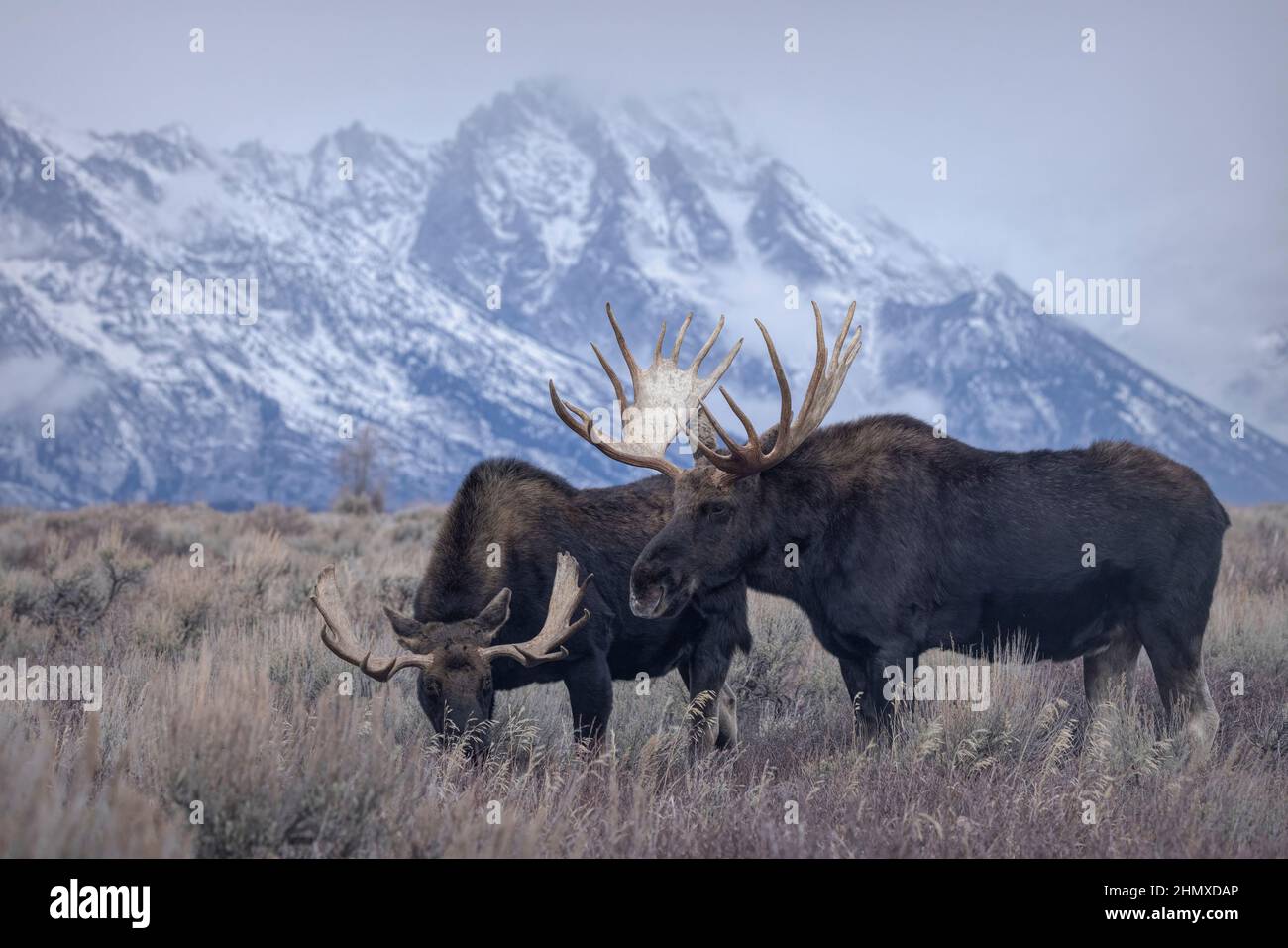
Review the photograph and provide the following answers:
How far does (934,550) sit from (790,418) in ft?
3.72

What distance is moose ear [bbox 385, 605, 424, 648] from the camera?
612cm

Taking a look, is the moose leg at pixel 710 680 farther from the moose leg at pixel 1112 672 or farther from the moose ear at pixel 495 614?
the moose leg at pixel 1112 672

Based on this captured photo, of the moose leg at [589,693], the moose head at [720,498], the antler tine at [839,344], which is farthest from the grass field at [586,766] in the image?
the antler tine at [839,344]

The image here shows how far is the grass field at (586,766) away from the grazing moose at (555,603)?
0.30m

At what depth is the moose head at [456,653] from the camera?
5.93m

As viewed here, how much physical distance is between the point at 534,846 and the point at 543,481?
12.4 ft

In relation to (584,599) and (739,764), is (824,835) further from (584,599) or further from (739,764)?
(584,599)

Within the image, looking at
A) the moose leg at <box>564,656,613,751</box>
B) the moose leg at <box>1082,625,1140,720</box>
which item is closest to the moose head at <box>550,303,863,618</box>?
the moose leg at <box>564,656,613,751</box>

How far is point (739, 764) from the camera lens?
6535 millimetres

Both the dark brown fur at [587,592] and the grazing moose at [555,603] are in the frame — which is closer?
the grazing moose at [555,603]

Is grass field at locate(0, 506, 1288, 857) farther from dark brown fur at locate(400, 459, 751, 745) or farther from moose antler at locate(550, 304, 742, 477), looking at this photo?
moose antler at locate(550, 304, 742, 477)

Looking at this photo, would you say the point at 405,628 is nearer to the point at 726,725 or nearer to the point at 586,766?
the point at 586,766
